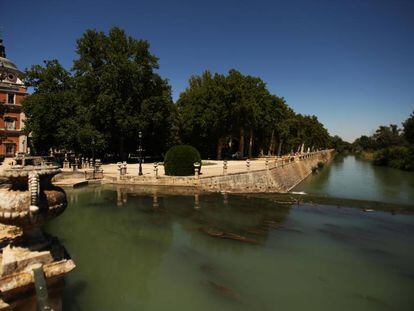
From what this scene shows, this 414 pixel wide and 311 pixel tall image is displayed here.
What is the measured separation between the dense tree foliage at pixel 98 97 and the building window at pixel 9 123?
7.82 meters

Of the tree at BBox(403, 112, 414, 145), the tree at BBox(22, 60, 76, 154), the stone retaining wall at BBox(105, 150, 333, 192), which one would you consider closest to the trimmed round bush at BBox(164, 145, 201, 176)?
the stone retaining wall at BBox(105, 150, 333, 192)

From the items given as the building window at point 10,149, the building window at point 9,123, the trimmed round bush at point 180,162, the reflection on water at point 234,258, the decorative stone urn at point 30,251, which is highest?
the building window at point 9,123

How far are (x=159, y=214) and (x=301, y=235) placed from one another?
209 inches

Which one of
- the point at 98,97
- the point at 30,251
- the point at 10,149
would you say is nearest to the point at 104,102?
the point at 98,97

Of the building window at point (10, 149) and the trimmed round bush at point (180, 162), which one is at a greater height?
the building window at point (10, 149)

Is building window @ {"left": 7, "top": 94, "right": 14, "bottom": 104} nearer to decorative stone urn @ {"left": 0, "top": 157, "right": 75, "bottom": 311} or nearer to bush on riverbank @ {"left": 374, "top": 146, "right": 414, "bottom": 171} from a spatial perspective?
decorative stone urn @ {"left": 0, "top": 157, "right": 75, "bottom": 311}

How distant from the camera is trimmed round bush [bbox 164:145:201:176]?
19391mm

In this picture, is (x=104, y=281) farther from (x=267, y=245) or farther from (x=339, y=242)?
(x=339, y=242)

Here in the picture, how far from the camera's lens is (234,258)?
7.61 meters

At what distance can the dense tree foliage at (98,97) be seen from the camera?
28672 millimetres

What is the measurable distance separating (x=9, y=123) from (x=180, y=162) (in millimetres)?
29481

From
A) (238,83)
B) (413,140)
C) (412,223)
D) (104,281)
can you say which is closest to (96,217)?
(104,281)

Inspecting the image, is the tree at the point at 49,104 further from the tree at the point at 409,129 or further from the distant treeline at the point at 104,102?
the tree at the point at 409,129

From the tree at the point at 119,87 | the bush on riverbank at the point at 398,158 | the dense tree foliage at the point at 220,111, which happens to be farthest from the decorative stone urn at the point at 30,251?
the bush on riverbank at the point at 398,158
